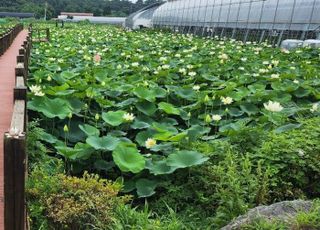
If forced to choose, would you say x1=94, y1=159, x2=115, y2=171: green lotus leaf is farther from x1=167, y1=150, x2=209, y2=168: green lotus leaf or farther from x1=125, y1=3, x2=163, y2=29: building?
x1=125, y1=3, x2=163, y2=29: building

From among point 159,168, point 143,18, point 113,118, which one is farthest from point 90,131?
point 143,18

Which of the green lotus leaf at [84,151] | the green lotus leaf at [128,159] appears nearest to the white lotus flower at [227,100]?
the green lotus leaf at [128,159]

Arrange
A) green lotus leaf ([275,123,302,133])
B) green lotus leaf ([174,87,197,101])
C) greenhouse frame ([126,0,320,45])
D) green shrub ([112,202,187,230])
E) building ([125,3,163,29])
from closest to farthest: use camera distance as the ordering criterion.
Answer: green shrub ([112,202,187,230]), green lotus leaf ([275,123,302,133]), green lotus leaf ([174,87,197,101]), greenhouse frame ([126,0,320,45]), building ([125,3,163,29])

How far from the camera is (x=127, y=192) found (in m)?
3.36

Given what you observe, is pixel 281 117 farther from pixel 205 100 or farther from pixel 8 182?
pixel 8 182

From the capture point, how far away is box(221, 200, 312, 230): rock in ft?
7.57

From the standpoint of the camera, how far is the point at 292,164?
10.7 feet

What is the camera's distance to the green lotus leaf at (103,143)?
344 centimetres

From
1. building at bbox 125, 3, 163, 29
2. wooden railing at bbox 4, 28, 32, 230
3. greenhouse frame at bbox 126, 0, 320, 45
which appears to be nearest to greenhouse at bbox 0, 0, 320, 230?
wooden railing at bbox 4, 28, 32, 230

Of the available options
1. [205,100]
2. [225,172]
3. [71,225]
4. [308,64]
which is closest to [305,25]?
[308,64]

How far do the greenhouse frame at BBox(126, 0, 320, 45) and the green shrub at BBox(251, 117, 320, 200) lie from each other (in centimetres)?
1145

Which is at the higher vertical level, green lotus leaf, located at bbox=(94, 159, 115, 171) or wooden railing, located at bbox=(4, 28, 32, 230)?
wooden railing, located at bbox=(4, 28, 32, 230)

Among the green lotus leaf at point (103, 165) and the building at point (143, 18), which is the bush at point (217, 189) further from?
the building at point (143, 18)

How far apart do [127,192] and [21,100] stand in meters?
0.99
